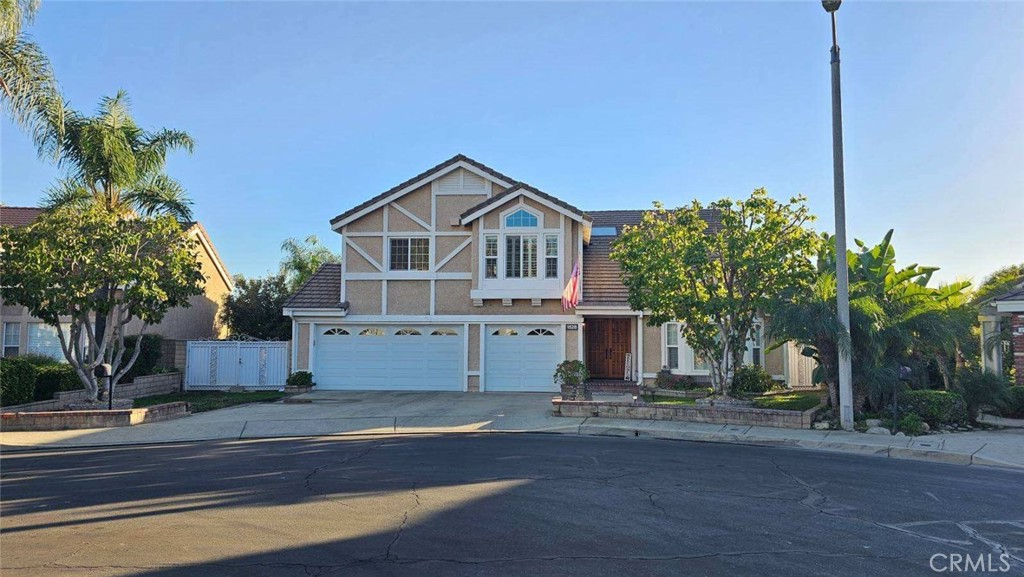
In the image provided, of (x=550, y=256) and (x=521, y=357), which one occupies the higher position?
(x=550, y=256)

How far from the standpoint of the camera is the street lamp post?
13.3m

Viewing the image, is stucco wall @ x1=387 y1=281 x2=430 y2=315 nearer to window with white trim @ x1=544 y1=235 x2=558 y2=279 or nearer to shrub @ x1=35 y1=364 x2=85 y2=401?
window with white trim @ x1=544 y1=235 x2=558 y2=279

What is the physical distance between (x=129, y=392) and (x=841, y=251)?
19.5 meters

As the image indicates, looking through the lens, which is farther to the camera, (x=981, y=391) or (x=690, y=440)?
(x=981, y=391)

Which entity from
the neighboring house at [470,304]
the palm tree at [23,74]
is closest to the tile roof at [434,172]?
the neighboring house at [470,304]

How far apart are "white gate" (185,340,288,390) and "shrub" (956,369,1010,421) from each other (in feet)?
64.3

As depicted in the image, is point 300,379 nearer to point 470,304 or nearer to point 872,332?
point 470,304

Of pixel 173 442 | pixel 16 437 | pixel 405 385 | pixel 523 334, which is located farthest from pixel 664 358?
pixel 16 437

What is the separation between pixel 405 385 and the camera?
2231 centimetres

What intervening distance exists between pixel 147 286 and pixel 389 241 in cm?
855

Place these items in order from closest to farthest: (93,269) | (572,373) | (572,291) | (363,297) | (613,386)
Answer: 1. (93,269)
2. (572,373)
3. (572,291)
4. (613,386)
5. (363,297)

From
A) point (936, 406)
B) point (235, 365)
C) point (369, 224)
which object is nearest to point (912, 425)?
point (936, 406)

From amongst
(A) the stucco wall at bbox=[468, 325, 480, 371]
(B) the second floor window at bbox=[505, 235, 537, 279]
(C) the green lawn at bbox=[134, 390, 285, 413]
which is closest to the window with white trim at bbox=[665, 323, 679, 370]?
(B) the second floor window at bbox=[505, 235, 537, 279]

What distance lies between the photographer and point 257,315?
2884cm
